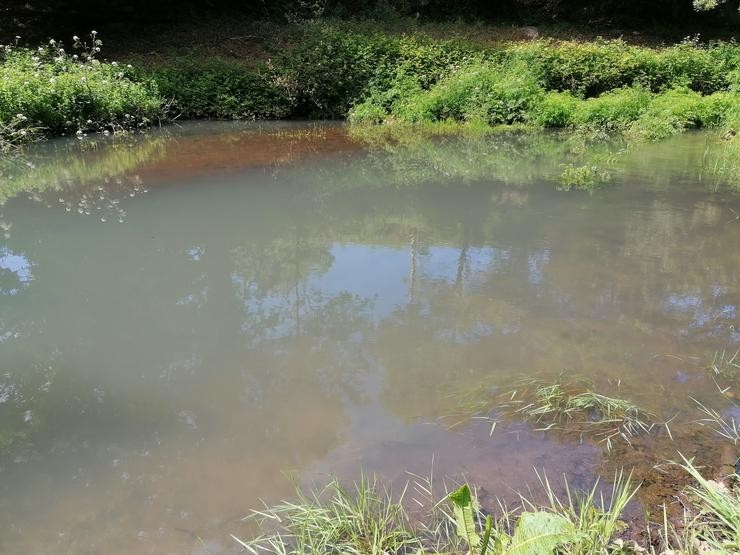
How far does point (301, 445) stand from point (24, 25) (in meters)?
16.2

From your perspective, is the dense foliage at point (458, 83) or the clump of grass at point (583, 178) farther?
the dense foliage at point (458, 83)

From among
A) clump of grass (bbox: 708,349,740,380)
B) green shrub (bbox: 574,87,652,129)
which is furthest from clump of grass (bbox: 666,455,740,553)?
green shrub (bbox: 574,87,652,129)

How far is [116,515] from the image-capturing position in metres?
2.28

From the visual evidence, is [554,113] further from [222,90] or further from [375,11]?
[375,11]

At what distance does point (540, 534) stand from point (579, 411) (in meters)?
1.17

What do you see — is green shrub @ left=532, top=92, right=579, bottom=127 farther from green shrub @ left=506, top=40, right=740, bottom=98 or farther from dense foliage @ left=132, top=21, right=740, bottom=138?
green shrub @ left=506, top=40, right=740, bottom=98

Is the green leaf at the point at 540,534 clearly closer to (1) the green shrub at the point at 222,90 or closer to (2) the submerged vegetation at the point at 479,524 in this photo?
(2) the submerged vegetation at the point at 479,524

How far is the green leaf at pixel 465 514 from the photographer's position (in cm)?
179

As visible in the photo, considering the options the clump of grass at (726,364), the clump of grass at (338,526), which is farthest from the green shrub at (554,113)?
the clump of grass at (338,526)

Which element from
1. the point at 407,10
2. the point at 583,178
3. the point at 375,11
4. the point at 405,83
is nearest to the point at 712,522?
the point at 583,178

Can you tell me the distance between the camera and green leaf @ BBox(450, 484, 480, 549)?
70.4 inches

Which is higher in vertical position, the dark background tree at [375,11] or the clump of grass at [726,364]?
the dark background tree at [375,11]

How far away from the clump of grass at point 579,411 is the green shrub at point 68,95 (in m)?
9.25

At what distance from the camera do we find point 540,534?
71.9 inches
